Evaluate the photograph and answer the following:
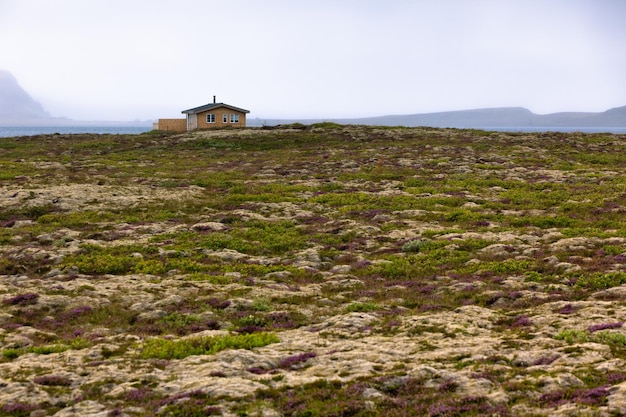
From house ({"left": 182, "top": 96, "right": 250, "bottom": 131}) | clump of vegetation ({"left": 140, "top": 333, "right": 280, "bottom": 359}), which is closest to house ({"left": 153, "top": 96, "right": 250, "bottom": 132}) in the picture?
house ({"left": 182, "top": 96, "right": 250, "bottom": 131})

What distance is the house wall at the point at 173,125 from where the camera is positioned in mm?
119000

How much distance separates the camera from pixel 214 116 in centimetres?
11362

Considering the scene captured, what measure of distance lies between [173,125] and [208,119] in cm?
1092

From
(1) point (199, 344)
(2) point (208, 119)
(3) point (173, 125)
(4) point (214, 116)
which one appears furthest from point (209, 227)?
(3) point (173, 125)

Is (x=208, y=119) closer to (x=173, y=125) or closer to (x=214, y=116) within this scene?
(x=214, y=116)

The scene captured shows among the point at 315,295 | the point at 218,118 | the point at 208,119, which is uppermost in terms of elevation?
the point at 218,118

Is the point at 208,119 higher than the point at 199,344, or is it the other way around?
the point at 208,119

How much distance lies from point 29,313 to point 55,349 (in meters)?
4.35

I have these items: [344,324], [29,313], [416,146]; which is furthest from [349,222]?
[416,146]

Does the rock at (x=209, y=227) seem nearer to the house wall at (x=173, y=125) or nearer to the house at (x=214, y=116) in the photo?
the house at (x=214, y=116)

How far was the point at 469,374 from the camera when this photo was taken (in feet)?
41.9

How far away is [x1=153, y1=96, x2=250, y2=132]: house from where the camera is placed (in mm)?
112188

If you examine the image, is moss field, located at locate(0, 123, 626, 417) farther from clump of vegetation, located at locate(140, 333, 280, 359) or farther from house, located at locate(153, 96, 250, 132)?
house, located at locate(153, 96, 250, 132)

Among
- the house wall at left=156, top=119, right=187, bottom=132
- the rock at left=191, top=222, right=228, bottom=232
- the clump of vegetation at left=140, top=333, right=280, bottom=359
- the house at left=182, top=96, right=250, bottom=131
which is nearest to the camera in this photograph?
the clump of vegetation at left=140, top=333, right=280, bottom=359
